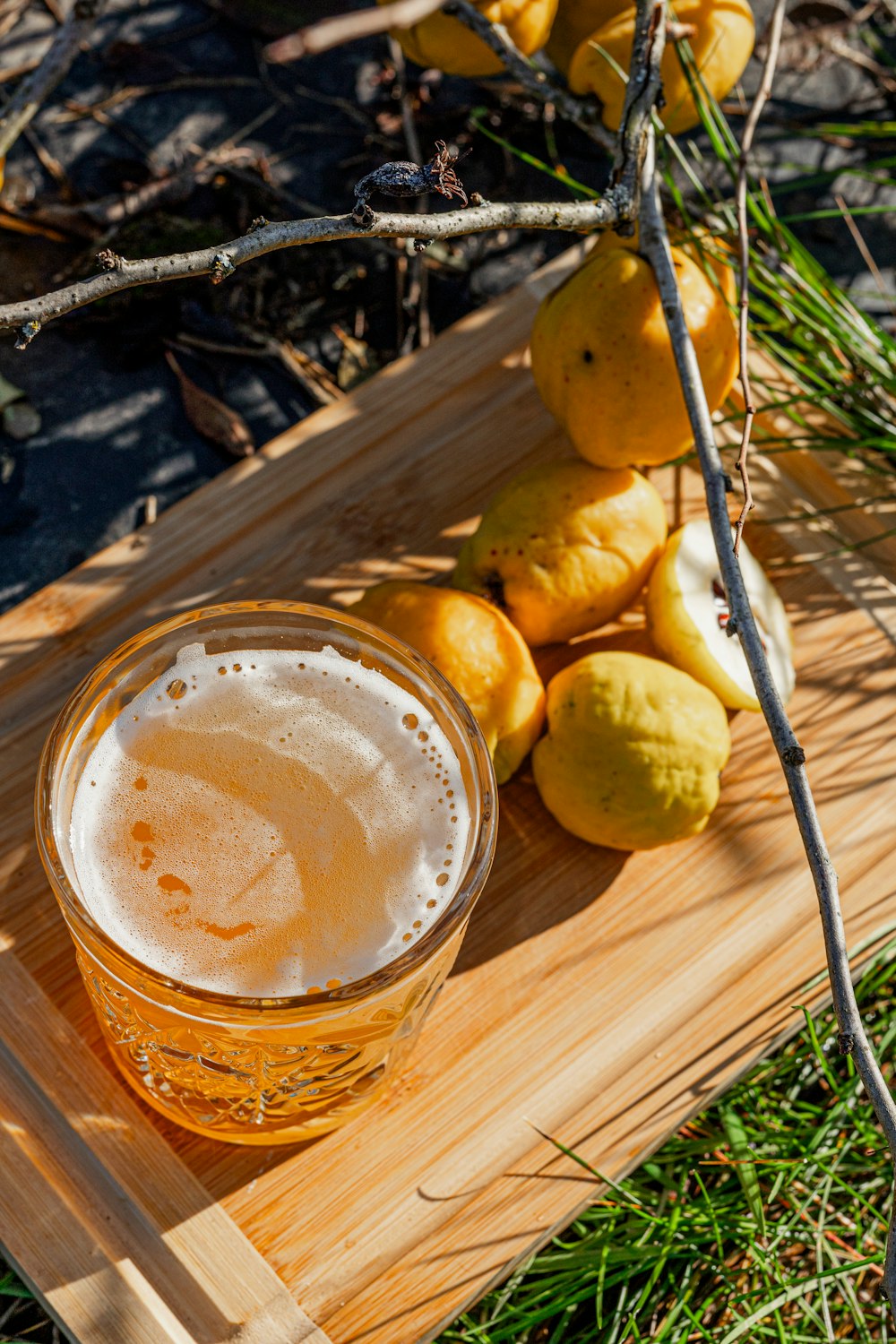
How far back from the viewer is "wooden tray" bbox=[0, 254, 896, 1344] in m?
0.92

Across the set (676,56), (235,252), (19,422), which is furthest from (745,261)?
(19,422)

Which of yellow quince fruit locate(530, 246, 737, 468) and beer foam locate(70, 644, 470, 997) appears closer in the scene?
beer foam locate(70, 644, 470, 997)

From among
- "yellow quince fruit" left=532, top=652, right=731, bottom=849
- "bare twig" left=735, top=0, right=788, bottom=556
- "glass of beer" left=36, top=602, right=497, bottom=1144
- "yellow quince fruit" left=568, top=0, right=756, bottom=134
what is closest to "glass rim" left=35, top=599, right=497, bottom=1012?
"glass of beer" left=36, top=602, right=497, bottom=1144

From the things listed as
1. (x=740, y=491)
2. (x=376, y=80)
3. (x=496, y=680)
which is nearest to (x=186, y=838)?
(x=496, y=680)

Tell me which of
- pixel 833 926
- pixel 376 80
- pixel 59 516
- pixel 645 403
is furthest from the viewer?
pixel 376 80

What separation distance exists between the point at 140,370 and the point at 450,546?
0.54 metres

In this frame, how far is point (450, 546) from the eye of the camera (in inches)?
46.8

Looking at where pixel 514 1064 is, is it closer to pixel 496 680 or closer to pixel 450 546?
pixel 496 680

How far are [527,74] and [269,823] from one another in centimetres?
69

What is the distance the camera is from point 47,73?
1.19 meters

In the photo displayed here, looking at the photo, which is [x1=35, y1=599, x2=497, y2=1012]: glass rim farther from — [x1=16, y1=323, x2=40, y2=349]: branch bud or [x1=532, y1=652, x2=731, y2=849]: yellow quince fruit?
[x1=16, y1=323, x2=40, y2=349]: branch bud

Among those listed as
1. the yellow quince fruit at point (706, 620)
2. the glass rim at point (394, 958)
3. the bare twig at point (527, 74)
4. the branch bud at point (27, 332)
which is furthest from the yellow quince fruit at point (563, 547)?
the branch bud at point (27, 332)

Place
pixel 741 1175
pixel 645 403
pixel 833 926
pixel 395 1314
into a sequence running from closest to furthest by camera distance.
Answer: pixel 833 926
pixel 395 1314
pixel 645 403
pixel 741 1175

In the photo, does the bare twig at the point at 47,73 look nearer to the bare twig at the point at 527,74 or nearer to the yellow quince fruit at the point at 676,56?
the bare twig at the point at 527,74
